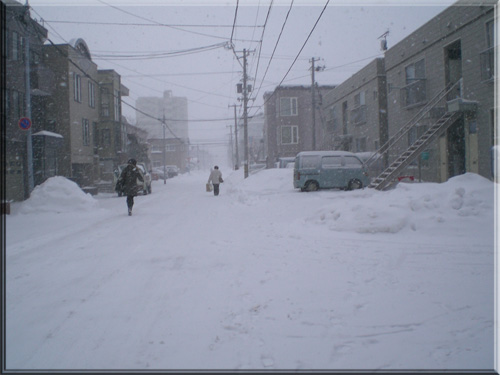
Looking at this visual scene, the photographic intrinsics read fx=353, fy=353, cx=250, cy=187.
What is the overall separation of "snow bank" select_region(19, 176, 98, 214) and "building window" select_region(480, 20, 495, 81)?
15.0 meters

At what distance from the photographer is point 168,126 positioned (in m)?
86.6

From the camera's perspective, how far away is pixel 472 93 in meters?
13.7

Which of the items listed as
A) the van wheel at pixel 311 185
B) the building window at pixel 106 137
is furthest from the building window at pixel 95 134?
the van wheel at pixel 311 185

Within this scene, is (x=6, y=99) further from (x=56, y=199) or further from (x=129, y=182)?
(x=129, y=182)

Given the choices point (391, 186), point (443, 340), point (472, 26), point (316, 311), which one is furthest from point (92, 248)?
point (472, 26)

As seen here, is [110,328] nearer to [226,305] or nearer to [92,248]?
[226,305]

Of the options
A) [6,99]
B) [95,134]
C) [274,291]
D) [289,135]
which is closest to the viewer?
[274,291]

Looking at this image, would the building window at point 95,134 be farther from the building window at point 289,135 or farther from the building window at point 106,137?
the building window at point 289,135

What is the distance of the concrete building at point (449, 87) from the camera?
42.6ft

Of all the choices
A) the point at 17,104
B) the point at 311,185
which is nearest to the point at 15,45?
the point at 17,104

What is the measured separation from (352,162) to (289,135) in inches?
996

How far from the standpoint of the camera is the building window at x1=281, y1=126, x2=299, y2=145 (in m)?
41.4

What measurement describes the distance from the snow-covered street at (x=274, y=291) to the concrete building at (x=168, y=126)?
77597 mm

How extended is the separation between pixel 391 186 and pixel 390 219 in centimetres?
827
